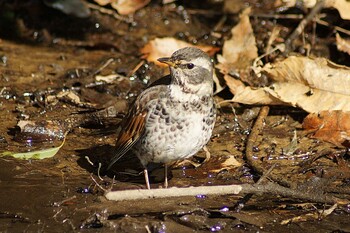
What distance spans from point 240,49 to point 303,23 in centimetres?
97

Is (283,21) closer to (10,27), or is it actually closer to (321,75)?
(321,75)

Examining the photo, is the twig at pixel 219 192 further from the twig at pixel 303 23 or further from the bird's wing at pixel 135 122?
the twig at pixel 303 23

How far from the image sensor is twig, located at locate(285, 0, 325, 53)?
359 inches

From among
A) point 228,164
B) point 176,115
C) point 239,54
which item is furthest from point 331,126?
point 176,115

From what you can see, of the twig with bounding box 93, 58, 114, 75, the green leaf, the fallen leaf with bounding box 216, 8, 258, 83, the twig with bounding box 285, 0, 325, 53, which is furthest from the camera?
the twig with bounding box 285, 0, 325, 53

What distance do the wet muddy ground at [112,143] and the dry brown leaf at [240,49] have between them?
44 centimetres

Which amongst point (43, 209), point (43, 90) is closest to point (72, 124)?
point (43, 90)

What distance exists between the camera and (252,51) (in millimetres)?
8805

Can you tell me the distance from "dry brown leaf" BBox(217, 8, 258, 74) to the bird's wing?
2270 millimetres

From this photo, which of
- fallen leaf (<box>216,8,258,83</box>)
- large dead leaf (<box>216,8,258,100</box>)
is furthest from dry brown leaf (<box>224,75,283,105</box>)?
fallen leaf (<box>216,8,258,83</box>)

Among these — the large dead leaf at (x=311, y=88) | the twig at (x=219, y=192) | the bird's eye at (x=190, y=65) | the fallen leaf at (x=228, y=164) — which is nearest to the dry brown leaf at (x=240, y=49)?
the large dead leaf at (x=311, y=88)

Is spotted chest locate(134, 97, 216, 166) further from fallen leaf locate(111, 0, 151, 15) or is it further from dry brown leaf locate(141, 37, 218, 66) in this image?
fallen leaf locate(111, 0, 151, 15)

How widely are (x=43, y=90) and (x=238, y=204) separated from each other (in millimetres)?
3043

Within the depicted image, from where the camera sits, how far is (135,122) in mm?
6336
